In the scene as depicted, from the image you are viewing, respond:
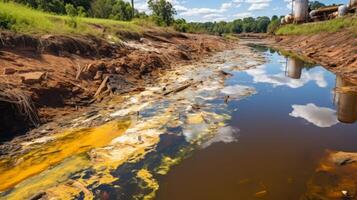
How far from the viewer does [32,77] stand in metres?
11.7

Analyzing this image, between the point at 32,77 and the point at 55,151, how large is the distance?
4121 mm

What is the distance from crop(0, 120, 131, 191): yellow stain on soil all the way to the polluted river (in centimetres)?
2

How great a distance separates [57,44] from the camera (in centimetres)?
1577

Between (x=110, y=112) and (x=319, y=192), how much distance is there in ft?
24.5

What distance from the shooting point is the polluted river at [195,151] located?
Result: 6.58 meters

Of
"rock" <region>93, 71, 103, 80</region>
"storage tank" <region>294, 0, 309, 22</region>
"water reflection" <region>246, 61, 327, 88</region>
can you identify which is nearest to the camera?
"rock" <region>93, 71, 103, 80</region>

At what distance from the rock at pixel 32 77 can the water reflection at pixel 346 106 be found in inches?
398

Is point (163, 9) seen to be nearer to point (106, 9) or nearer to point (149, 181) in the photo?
point (106, 9)

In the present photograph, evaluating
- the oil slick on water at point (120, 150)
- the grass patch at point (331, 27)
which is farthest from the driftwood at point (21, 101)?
the grass patch at point (331, 27)

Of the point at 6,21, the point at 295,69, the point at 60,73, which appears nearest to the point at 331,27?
the point at 295,69

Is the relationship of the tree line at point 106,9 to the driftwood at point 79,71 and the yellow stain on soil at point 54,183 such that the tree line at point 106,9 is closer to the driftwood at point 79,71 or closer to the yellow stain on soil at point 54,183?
the driftwood at point 79,71

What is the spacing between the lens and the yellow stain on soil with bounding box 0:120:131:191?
757cm

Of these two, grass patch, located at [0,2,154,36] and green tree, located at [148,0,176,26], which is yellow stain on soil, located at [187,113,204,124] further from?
green tree, located at [148,0,176,26]

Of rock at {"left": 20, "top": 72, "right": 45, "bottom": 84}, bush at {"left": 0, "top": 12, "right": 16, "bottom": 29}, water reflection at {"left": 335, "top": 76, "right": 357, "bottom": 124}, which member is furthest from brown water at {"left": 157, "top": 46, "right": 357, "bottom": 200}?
bush at {"left": 0, "top": 12, "right": 16, "bottom": 29}
